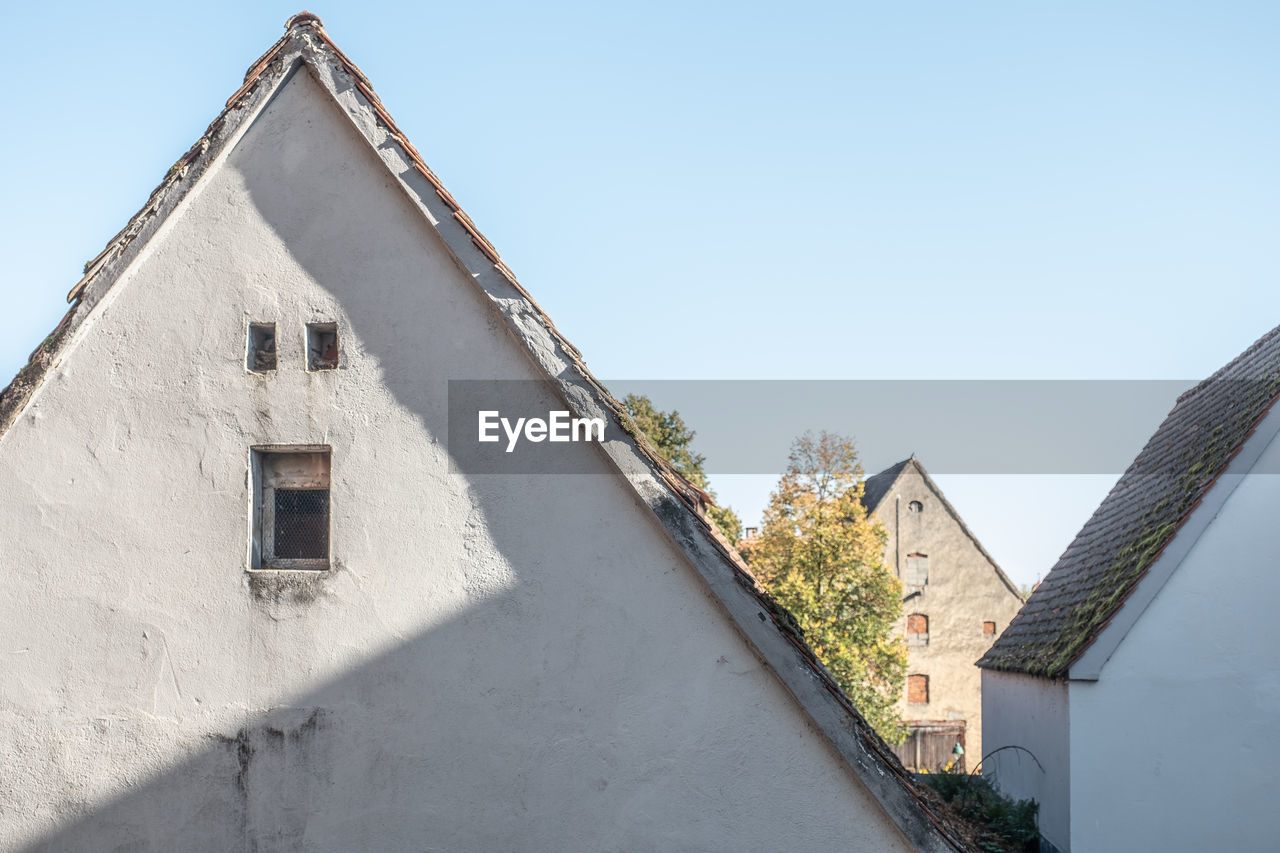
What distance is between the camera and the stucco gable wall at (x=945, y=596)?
39.3m

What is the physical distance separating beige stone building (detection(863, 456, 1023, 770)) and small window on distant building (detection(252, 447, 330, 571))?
3590 cm

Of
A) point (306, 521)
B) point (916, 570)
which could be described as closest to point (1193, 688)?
point (306, 521)

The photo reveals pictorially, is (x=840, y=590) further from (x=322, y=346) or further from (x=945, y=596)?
(x=322, y=346)

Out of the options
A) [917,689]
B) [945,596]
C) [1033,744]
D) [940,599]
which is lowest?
[917,689]

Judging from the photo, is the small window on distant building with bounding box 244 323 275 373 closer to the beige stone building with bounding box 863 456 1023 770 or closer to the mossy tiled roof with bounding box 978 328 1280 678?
the mossy tiled roof with bounding box 978 328 1280 678

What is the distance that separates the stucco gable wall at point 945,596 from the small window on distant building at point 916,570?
0.48ft

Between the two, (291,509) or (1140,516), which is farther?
(1140,516)

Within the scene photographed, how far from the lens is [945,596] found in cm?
4034

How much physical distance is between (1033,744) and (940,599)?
92.7ft

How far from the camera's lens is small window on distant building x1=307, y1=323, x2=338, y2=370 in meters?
5.91

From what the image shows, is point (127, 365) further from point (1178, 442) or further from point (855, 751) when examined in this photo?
point (1178, 442)

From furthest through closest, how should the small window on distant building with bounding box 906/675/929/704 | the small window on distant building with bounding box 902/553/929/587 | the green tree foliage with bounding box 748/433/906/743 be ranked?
1. the small window on distant building with bounding box 902/553/929/587
2. the small window on distant building with bounding box 906/675/929/704
3. the green tree foliage with bounding box 748/433/906/743

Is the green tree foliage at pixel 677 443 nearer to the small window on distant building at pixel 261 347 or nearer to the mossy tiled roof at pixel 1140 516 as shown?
the mossy tiled roof at pixel 1140 516

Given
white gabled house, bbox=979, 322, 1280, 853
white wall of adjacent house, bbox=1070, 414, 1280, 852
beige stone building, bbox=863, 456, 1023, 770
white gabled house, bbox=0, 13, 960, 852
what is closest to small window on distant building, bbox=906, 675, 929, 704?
beige stone building, bbox=863, 456, 1023, 770
